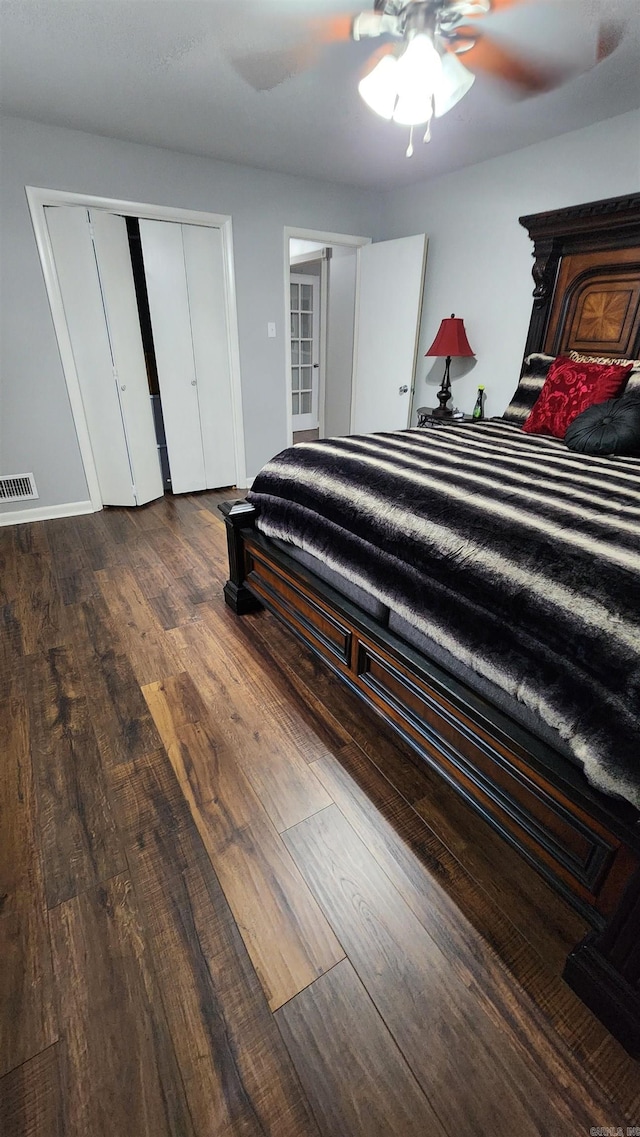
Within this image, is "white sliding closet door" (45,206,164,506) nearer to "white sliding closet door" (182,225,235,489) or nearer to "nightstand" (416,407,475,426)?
"white sliding closet door" (182,225,235,489)

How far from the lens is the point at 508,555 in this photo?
1.05m

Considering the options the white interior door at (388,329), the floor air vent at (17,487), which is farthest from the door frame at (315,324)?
the floor air vent at (17,487)

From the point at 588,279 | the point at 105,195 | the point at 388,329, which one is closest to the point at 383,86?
the point at 588,279

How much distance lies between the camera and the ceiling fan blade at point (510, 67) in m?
1.80

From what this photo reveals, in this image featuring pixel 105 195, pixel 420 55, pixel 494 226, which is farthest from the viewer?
pixel 494 226

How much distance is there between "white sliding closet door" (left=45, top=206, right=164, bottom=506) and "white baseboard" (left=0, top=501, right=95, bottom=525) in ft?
0.59

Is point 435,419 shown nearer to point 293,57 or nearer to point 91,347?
point 293,57

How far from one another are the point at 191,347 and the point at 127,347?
49cm

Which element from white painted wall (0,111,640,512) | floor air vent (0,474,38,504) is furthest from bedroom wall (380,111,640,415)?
floor air vent (0,474,38,504)

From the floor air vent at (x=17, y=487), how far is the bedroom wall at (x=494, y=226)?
3.19 m

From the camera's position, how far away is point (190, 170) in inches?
119

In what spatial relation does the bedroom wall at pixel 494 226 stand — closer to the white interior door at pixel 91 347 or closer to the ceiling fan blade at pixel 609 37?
the ceiling fan blade at pixel 609 37

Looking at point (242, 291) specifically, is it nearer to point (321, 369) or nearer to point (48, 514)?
point (321, 369)

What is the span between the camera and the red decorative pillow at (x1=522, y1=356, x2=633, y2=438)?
2.20 m
